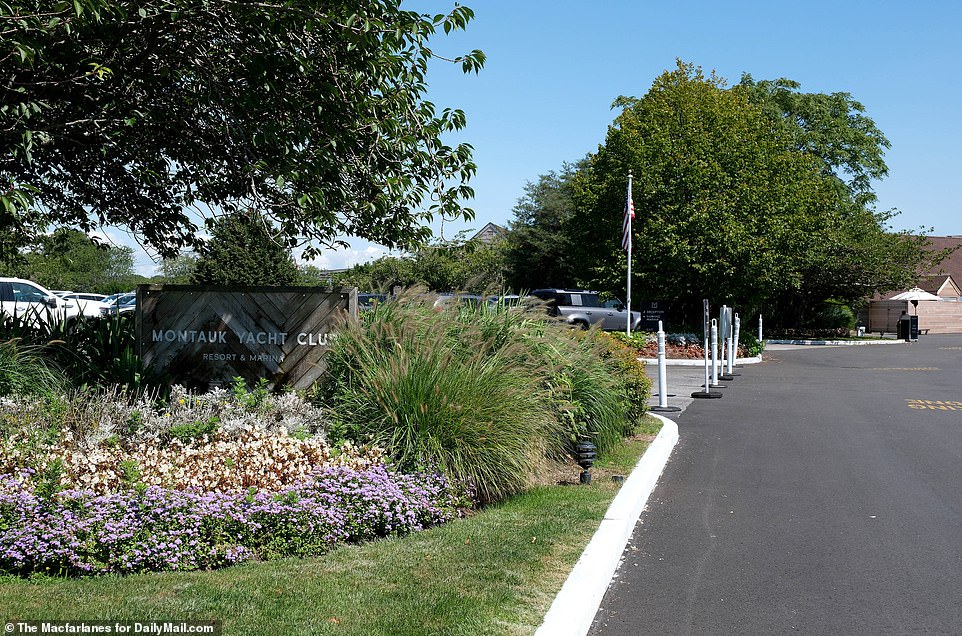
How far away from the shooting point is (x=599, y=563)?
548cm

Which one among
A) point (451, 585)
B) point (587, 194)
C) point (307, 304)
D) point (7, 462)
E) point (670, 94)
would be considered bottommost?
point (451, 585)

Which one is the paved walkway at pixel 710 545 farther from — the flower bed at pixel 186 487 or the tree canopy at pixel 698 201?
the tree canopy at pixel 698 201

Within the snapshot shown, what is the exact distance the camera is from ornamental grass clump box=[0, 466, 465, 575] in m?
4.98

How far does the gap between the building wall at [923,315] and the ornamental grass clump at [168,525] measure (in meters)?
54.8

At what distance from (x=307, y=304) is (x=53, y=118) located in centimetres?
309

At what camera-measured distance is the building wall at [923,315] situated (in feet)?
178

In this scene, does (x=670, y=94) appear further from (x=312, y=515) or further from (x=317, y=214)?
(x=312, y=515)

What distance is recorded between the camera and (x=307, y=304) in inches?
338

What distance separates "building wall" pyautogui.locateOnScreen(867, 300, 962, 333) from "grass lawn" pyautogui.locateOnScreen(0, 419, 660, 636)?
5435 centimetres

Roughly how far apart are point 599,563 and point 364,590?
158cm

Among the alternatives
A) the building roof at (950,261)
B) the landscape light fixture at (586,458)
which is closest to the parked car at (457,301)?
the landscape light fixture at (586,458)

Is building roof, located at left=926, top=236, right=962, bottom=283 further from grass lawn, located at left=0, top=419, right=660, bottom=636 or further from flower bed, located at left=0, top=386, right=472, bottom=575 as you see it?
grass lawn, located at left=0, top=419, right=660, bottom=636

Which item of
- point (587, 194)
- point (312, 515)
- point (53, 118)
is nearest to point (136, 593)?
point (312, 515)

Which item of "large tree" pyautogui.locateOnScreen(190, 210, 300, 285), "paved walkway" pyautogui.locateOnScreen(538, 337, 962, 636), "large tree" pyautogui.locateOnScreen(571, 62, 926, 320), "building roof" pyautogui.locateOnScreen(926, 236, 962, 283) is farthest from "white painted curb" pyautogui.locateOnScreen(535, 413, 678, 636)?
"building roof" pyautogui.locateOnScreen(926, 236, 962, 283)
